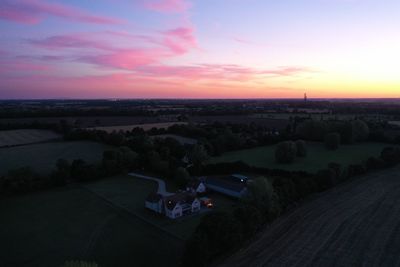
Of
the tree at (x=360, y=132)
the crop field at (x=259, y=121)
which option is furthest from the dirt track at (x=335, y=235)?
A: the crop field at (x=259, y=121)

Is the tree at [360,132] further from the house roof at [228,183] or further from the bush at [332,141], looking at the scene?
the house roof at [228,183]

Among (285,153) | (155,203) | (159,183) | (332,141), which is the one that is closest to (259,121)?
(332,141)

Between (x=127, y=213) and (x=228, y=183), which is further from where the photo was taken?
(x=228, y=183)

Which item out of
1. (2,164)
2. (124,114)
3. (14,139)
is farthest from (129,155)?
(124,114)

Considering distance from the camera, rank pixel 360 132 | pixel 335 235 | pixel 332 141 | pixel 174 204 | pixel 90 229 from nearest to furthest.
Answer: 1. pixel 335 235
2. pixel 90 229
3. pixel 174 204
4. pixel 332 141
5. pixel 360 132

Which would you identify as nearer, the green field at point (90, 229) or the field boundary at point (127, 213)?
the green field at point (90, 229)

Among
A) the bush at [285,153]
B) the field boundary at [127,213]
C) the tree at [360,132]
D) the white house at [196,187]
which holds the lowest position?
the field boundary at [127,213]

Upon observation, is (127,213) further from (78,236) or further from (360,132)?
(360,132)

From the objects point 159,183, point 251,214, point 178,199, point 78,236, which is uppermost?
point 251,214
